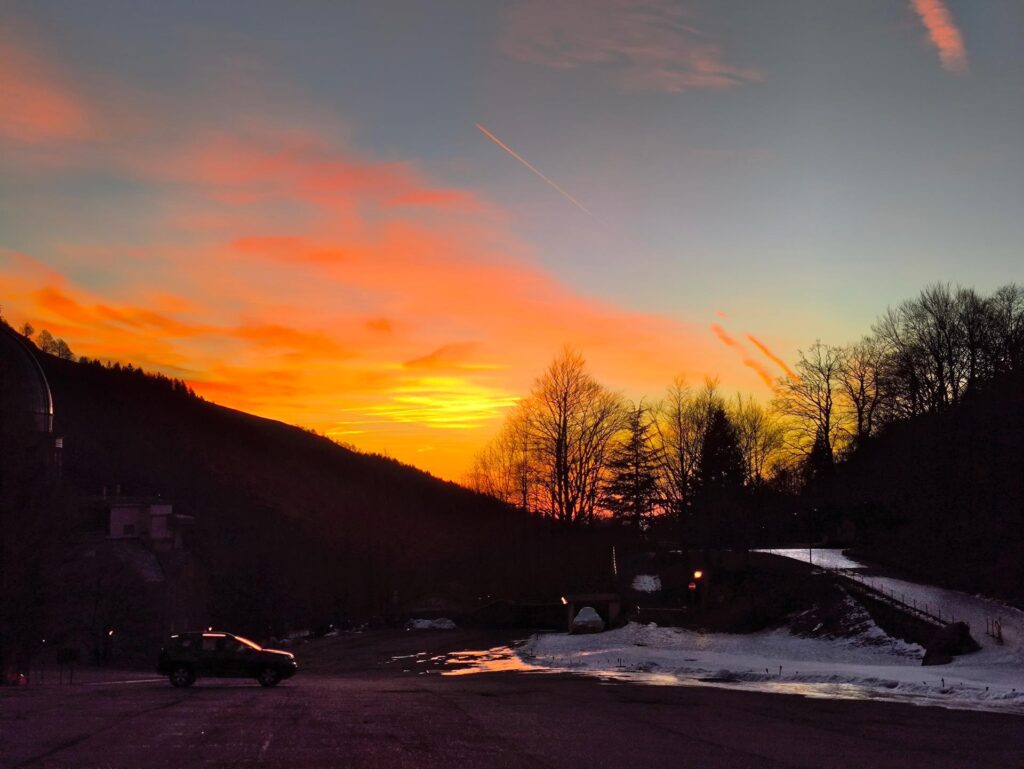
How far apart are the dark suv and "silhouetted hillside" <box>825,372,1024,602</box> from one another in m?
30.5

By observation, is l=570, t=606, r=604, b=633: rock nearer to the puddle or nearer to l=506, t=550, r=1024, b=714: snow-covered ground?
l=506, t=550, r=1024, b=714: snow-covered ground

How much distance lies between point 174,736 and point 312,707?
5784 mm

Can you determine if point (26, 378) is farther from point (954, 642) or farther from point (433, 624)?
point (954, 642)

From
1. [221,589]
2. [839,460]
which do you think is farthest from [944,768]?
[839,460]

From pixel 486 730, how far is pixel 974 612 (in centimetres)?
2896

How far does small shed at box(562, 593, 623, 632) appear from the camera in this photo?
195 feet

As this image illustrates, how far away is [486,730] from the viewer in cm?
1634

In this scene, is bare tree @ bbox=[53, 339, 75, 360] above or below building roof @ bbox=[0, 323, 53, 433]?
above

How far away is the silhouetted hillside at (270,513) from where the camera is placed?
84.6 meters

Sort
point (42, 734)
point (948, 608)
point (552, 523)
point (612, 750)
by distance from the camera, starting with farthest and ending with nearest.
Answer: point (552, 523) → point (948, 608) → point (42, 734) → point (612, 750)

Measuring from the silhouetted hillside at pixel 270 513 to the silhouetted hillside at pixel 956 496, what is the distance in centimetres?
3048

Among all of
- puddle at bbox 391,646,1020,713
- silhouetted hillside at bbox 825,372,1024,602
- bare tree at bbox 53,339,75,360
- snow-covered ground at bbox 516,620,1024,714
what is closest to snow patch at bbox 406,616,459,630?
snow-covered ground at bbox 516,620,1024,714

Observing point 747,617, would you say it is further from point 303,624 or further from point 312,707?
point 303,624

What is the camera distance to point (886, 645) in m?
36.3
